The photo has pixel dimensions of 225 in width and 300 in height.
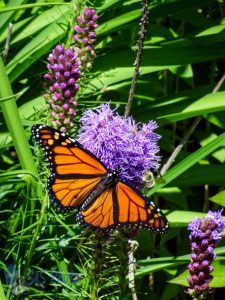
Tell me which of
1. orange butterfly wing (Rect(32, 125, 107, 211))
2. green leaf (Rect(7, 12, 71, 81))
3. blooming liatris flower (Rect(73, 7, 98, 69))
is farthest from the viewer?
green leaf (Rect(7, 12, 71, 81))

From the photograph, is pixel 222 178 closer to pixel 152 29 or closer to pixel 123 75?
pixel 123 75

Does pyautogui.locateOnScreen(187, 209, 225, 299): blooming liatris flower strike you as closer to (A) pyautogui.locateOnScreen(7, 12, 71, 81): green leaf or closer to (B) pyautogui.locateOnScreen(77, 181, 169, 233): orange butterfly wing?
(B) pyautogui.locateOnScreen(77, 181, 169, 233): orange butterfly wing

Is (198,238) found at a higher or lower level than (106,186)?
lower

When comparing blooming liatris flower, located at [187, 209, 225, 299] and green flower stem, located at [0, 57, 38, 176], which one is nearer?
blooming liatris flower, located at [187, 209, 225, 299]

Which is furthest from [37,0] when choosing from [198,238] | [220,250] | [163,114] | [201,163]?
[198,238]

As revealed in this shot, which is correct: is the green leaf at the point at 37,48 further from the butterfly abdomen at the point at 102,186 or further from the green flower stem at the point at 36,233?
the butterfly abdomen at the point at 102,186

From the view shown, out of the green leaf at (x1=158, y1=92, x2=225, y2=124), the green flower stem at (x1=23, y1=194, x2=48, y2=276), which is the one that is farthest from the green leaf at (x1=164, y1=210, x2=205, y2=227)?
the green flower stem at (x1=23, y1=194, x2=48, y2=276)

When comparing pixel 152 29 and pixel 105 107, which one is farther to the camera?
pixel 152 29
